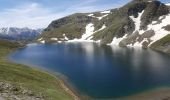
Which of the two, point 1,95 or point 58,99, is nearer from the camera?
point 1,95

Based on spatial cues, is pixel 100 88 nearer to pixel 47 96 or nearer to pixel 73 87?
pixel 73 87

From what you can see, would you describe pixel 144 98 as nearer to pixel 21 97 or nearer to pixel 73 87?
pixel 73 87

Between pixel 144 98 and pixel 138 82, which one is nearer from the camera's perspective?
pixel 144 98

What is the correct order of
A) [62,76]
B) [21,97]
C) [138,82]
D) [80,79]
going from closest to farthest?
[21,97] → [138,82] → [80,79] → [62,76]

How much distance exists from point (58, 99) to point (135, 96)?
23.4 meters

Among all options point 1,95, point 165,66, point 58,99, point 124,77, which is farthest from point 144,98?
point 165,66

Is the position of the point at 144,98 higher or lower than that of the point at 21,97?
lower

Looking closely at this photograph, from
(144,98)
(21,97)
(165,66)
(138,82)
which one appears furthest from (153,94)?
(165,66)

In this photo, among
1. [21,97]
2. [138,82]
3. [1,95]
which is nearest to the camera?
[1,95]

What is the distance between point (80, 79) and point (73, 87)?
1266 centimetres

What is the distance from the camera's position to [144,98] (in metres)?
79.8

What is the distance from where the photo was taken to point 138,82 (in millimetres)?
99500

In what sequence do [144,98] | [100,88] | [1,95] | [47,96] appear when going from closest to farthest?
[1,95] → [47,96] → [144,98] → [100,88]

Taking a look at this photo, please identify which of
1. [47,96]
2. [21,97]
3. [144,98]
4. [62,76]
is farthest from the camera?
[62,76]
